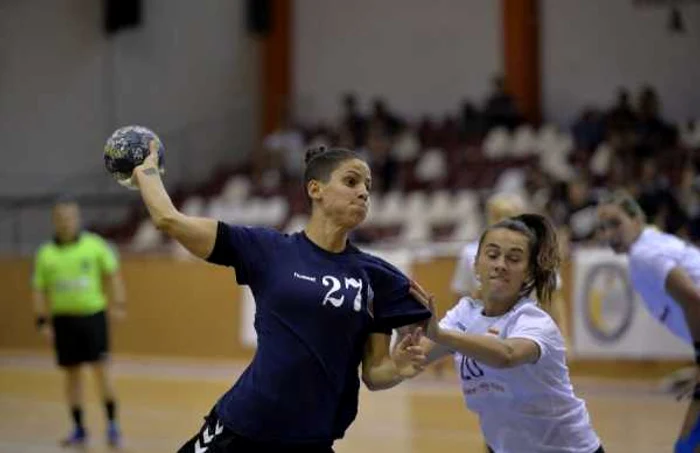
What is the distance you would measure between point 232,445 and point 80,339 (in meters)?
7.08

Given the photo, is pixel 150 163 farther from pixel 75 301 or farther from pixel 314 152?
pixel 75 301

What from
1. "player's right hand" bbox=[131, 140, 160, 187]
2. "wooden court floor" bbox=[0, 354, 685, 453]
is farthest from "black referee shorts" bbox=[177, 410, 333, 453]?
"wooden court floor" bbox=[0, 354, 685, 453]

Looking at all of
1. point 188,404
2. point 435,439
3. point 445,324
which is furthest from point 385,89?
point 445,324

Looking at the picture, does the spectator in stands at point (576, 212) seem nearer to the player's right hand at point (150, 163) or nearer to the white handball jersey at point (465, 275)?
the white handball jersey at point (465, 275)

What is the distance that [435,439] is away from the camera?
10922 millimetres

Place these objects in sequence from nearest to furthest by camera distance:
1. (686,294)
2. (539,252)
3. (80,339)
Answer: (539,252), (686,294), (80,339)

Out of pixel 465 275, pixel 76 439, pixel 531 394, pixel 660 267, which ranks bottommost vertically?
pixel 76 439

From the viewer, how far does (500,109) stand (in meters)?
22.3

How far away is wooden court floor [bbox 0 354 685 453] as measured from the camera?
10.8 m

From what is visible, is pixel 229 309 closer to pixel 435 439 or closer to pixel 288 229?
pixel 288 229

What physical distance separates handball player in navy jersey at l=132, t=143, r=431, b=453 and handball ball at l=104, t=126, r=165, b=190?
5 centimetres

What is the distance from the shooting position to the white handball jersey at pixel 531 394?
485cm

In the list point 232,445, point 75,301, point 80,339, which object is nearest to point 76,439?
point 80,339

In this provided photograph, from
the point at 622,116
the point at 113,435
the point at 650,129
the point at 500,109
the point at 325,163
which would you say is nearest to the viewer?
the point at 325,163
